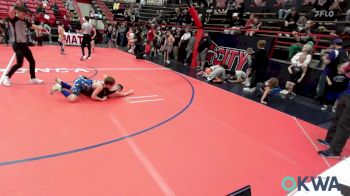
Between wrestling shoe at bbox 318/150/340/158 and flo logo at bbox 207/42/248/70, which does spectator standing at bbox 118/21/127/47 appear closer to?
flo logo at bbox 207/42/248/70

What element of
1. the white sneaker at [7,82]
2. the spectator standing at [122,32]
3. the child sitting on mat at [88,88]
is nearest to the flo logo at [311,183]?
the child sitting on mat at [88,88]

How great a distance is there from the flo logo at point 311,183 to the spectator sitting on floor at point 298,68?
4854mm

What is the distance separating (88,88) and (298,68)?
20.8ft

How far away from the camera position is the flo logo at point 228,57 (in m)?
9.65

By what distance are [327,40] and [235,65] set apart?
3366 mm

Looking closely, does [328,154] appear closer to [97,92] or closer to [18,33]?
[97,92]

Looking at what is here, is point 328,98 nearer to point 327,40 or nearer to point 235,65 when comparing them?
point 327,40

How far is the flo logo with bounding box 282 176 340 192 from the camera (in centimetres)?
282

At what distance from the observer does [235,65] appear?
9.89 m

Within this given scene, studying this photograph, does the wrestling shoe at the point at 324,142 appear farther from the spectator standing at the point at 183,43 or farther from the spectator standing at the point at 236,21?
the spectator standing at the point at 183,43

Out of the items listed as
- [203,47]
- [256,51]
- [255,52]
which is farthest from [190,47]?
[255,52]

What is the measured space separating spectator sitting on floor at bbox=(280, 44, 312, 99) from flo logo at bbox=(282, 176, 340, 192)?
485 cm

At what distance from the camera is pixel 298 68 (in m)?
7.36

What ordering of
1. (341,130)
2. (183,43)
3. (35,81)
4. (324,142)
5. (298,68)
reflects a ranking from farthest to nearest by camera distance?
(183,43), (298,68), (35,81), (324,142), (341,130)
